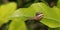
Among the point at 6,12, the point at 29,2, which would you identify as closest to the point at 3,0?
the point at 29,2

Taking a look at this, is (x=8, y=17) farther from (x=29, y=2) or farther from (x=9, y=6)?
(x=29, y=2)

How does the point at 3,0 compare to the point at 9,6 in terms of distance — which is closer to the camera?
the point at 9,6

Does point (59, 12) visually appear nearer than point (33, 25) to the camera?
Yes

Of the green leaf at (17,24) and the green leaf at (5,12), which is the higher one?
the green leaf at (5,12)

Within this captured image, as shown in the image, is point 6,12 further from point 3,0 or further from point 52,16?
point 3,0

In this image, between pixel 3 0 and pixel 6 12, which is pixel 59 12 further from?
pixel 3 0

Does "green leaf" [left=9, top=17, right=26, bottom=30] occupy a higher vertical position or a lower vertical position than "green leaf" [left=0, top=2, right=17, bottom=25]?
lower

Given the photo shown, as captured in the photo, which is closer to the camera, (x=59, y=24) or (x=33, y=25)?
(x=59, y=24)
